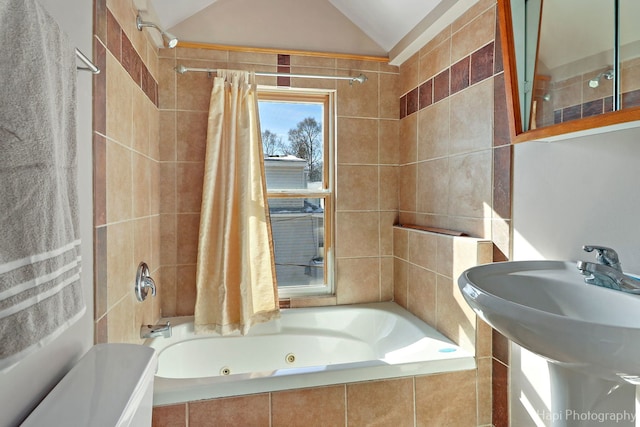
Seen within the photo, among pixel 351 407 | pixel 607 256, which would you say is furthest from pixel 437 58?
pixel 351 407

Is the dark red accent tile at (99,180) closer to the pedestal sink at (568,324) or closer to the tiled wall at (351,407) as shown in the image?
the tiled wall at (351,407)

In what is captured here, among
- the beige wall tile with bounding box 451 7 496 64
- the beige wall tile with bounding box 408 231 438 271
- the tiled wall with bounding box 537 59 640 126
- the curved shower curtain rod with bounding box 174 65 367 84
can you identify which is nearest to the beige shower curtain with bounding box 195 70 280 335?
the curved shower curtain rod with bounding box 174 65 367 84

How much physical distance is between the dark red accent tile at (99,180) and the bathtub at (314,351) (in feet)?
2.40

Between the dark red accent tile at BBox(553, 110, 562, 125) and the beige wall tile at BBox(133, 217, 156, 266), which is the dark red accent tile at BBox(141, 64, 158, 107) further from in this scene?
the dark red accent tile at BBox(553, 110, 562, 125)

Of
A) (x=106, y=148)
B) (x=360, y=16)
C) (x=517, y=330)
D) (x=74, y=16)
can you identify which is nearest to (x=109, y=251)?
(x=106, y=148)

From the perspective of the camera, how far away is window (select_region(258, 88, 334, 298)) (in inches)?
98.1

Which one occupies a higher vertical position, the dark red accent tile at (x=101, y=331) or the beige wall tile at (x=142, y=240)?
the beige wall tile at (x=142, y=240)

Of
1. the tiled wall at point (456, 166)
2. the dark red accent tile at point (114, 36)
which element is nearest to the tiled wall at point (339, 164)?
the tiled wall at point (456, 166)

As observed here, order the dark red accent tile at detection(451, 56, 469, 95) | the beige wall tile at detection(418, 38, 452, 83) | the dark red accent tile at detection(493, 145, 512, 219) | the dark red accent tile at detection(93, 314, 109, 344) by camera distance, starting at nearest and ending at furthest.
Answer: the dark red accent tile at detection(93, 314, 109, 344), the dark red accent tile at detection(493, 145, 512, 219), the dark red accent tile at detection(451, 56, 469, 95), the beige wall tile at detection(418, 38, 452, 83)

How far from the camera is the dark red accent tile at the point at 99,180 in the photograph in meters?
1.26

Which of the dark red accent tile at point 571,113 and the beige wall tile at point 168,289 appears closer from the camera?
the dark red accent tile at point 571,113

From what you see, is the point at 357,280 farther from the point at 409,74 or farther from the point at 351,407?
the point at 409,74

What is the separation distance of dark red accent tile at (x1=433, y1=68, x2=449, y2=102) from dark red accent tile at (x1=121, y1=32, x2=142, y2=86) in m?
1.67

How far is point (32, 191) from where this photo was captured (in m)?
0.66
